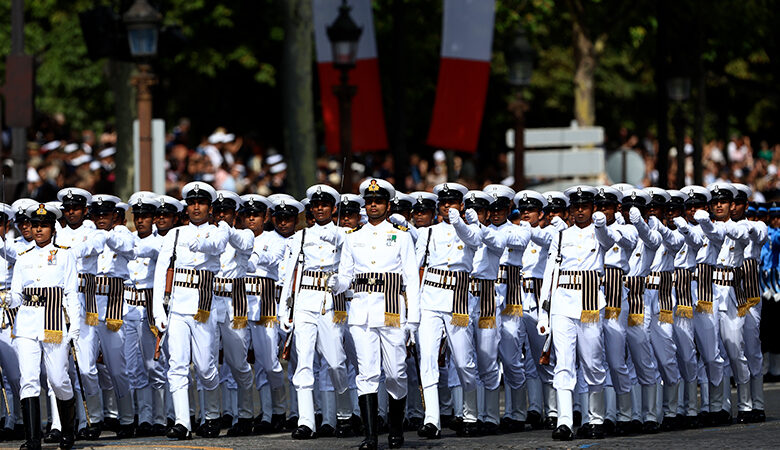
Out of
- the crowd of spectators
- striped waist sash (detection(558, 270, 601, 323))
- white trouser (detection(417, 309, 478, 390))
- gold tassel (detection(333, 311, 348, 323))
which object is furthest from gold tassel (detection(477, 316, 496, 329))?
the crowd of spectators

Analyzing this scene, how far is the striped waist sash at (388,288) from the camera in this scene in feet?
45.0

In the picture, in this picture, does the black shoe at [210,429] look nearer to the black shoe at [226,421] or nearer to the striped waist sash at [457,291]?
the black shoe at [226,421]

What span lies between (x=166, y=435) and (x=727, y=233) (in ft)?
17.5

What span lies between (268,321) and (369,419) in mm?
2509

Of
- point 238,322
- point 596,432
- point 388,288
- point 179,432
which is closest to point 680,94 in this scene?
point 238,322

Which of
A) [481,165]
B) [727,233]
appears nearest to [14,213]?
[727,233]

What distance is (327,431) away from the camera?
1506 centimetres

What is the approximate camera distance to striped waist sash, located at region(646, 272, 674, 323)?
15367 mm

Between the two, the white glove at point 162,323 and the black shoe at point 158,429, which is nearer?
the white glove at point 162,323

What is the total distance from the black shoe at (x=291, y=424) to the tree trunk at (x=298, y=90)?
1044 centimetres

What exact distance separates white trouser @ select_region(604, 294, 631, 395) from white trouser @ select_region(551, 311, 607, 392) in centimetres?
29

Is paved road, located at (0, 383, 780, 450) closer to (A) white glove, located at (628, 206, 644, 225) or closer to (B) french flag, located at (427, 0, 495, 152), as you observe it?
(A) white glove, located at (628, 206, 644, 225)

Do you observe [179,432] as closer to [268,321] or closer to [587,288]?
[268,321]

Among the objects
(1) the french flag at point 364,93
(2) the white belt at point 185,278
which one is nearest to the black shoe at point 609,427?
(2) the white belt at point 185,278
